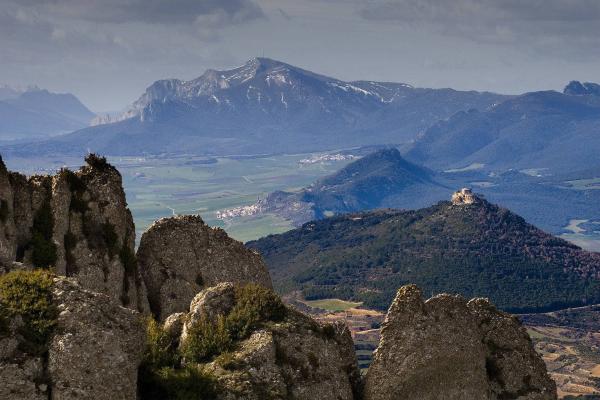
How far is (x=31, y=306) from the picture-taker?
74.9 ft

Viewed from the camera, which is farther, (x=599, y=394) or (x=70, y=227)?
(x=599, y=394)

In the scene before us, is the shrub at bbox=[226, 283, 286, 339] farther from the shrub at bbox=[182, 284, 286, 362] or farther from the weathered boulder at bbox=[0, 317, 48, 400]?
the weathered boulder at bbox=[0, 317, 48, 400]

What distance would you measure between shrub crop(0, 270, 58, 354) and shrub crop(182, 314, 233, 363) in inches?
202

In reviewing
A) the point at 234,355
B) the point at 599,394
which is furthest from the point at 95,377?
the point at 599,394

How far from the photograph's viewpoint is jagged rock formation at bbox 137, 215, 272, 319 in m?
35.8

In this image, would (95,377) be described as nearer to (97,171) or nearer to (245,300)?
(245,300)

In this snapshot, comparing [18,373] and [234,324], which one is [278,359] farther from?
[18,373]

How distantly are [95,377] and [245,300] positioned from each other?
A: 6.77m

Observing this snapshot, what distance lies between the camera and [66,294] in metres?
23.6

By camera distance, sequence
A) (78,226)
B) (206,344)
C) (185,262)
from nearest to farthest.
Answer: (206,344) → (78,226) → (185,262)

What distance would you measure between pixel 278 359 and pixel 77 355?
711cm

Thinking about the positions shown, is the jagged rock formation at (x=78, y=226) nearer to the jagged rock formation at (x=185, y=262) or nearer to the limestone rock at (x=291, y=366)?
the jagged rock formation at (x=185, y=262)

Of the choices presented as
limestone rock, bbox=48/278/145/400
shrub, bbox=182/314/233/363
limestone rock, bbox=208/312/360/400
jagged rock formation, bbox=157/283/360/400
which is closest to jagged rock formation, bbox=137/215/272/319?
jagged rock formation, bbox=157/283/360/400

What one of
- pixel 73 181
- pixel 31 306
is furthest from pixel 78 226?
pixel 31 306
